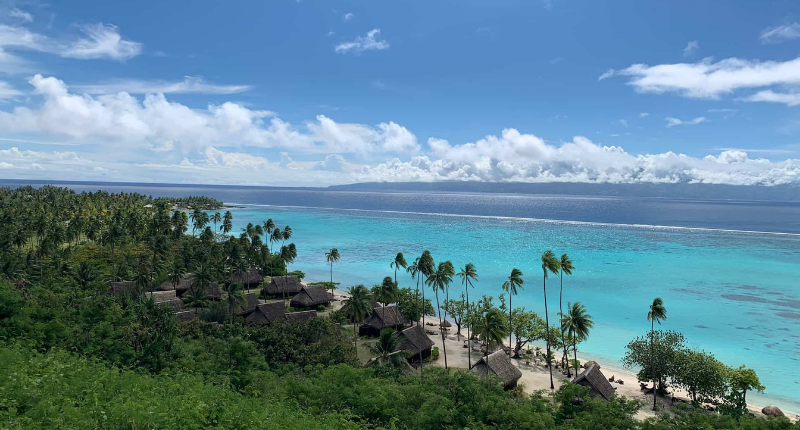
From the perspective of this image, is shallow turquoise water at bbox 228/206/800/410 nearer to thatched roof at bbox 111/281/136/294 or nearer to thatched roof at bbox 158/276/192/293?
thatched roof at bbox 158/276/192/293

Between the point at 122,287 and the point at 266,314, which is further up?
the point at 122,287

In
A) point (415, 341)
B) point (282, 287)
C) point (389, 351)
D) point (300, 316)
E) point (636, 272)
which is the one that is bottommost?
point (636, 272)

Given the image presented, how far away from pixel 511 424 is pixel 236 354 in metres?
16.5

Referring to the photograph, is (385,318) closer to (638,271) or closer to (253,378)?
(253,378)

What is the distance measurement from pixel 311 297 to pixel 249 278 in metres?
14.1

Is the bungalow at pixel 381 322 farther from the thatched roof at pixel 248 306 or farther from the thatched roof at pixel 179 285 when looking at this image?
the thatched roof at pixel 179 285

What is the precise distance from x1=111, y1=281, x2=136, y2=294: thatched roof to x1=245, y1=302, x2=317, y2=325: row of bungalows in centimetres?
1476

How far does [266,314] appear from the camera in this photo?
4362 cm

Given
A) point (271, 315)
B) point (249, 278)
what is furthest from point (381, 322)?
point (249, 278)

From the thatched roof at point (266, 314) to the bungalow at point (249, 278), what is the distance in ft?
43.7

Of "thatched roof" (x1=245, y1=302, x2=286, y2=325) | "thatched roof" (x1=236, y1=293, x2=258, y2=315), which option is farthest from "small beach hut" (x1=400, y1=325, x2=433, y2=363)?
"thatched roof" (x1=236, y1=293, x2=258, y2=315)

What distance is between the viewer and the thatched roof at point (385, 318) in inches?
1715

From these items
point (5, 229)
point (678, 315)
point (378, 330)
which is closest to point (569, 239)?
point (678, 315)

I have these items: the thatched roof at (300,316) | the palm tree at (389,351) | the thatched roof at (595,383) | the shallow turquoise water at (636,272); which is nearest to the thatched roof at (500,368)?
the thatched roof at (595,383)
